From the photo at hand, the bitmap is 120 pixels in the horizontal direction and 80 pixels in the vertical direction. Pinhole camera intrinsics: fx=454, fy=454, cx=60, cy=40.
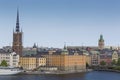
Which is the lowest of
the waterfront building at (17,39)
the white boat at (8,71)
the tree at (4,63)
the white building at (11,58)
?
the white boat at (8,71)

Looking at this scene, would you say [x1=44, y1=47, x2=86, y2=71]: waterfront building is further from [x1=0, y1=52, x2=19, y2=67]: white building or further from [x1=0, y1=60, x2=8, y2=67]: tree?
[x1=0, y1=60, x2=8, y2=67]: tree

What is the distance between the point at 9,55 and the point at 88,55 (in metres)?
19.2

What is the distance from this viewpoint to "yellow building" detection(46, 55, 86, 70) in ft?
214

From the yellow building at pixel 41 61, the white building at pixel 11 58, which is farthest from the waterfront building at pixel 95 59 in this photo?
the white building at pixel 11 58

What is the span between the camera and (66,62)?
65500mm

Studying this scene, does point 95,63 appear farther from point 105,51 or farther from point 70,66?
point 70,66

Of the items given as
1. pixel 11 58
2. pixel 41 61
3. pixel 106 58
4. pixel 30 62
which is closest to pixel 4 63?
pixel 11 58

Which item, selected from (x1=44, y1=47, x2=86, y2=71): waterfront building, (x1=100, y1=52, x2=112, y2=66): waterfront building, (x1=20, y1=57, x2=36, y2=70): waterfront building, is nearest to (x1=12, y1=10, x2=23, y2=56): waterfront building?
(x1=20, y1=57, x2=36, y2=70): waterfront building

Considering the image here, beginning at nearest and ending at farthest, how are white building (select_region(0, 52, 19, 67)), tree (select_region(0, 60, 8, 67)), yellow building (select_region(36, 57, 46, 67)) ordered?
tree (select_region(0, 60, 8, 67)), white building (select_region(0, 52, 19, 67)), yellow building (select_region(36, 57, 46, 67))

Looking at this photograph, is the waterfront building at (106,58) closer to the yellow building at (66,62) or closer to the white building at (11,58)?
the yellow building at (66,62)

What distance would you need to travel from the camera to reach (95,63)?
81062mm

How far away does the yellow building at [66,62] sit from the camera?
6531 cm

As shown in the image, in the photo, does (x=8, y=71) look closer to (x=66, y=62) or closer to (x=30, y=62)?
(x=30, y=62)

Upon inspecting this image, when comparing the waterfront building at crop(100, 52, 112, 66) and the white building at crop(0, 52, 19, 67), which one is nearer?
the white building at crop(0, 52, 19, 67)
